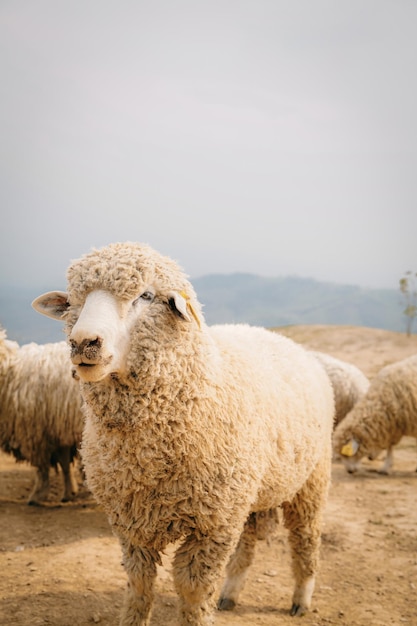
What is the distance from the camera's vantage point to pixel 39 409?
241 inches

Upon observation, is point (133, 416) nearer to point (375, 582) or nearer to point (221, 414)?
point (221, 414)

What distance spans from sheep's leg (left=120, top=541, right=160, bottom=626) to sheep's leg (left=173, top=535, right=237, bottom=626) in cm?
19

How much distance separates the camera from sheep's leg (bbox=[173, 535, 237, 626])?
104 inches

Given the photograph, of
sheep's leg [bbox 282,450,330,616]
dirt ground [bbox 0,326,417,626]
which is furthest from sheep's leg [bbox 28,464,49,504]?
sheep's leg [bbox 282,450,330,616]

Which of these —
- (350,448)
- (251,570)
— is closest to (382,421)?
(350,448)

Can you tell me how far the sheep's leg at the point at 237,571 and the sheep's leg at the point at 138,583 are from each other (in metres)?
1.30

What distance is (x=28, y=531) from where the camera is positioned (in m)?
5.27

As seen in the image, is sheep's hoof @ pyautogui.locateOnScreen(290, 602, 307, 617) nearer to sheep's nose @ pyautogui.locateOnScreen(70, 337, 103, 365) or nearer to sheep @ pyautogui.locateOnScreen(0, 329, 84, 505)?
sheep's nose @ pyautogui.locateOnScreen(70, 337, 103, 365)

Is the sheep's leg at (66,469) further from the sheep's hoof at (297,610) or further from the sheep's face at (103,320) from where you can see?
the sheep's face at (103,320)

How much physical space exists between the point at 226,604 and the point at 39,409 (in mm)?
3223

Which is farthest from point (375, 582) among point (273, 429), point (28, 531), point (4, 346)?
point (4, 346)

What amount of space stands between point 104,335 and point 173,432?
2.23 feet

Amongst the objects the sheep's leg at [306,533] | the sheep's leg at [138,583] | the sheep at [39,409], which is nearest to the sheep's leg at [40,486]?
the sheep at [39,409]

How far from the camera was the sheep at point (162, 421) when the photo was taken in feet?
8.00
